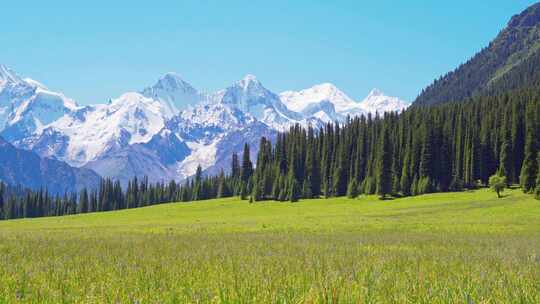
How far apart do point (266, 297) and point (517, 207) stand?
65.8 meters

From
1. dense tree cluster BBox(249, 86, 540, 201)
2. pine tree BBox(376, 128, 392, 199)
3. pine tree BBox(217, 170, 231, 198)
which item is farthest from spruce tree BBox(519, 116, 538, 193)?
pine tree BBox(217, 170, 231, 198)

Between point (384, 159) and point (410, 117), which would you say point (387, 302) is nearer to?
point (384, 159)

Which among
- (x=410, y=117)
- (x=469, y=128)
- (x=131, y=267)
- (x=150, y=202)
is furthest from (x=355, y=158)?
(x=131, y=267)

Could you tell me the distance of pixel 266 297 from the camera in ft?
22.3

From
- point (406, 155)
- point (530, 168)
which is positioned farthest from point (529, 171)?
point (406, 155)

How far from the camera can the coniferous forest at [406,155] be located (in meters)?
102

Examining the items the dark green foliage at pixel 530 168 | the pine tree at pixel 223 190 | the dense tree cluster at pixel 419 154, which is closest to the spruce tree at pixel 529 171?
the dark green foliage at pixel 530 168

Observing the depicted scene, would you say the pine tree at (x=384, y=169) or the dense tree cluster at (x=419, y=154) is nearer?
the dense tree cluster at (x=419, y=154)

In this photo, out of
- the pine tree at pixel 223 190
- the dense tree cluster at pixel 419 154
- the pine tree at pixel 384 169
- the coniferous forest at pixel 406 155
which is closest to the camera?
the dense tree cluster at pixel 419 154

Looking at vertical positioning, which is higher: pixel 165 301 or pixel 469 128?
pixel 469 128

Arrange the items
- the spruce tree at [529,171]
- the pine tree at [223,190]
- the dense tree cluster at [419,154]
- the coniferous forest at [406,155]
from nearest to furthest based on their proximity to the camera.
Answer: the spruce tree at [529,171] < the dense tree cluster at [419,154] < the coniferous forest at [406,155] < the pine tree at [223,190]

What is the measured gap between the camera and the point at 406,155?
113125 millimetres

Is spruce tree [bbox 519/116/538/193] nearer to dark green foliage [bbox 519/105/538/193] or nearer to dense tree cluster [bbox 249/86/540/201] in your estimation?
dark green foliage [bbox 519/105/538/193]

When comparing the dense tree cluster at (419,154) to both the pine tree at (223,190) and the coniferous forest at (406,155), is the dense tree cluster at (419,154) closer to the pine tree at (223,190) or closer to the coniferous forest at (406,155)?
the coniferous forest at (406,155)
